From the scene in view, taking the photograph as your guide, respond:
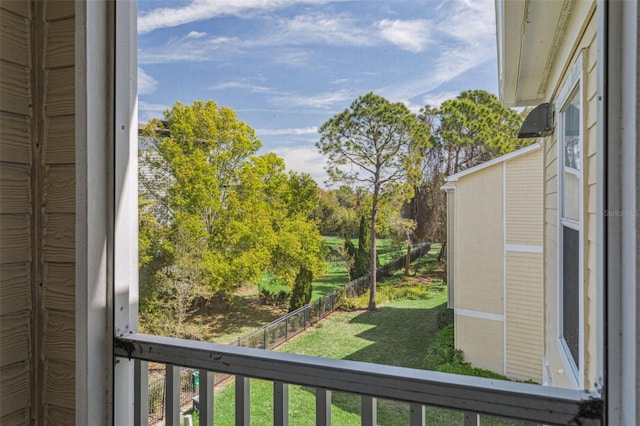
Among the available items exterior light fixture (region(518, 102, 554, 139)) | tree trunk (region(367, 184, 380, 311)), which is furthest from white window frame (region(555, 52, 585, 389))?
tree trunk (region(367, 184, 380, 311))

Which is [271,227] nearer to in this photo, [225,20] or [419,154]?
[419,154]

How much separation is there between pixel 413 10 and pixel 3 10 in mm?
1460

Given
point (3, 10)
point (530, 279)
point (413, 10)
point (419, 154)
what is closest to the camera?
point (3, 10)

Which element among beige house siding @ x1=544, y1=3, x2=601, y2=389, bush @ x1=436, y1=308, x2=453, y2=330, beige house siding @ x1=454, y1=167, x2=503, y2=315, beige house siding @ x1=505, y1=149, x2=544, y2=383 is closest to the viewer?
beige house siding @ x1=544, y1=3, x2=601, y2=389

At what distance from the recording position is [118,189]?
1.03 m

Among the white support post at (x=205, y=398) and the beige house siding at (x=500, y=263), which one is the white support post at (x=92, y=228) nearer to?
the white support post at (x=205, y=398)

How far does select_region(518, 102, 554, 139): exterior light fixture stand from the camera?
2.20 meters

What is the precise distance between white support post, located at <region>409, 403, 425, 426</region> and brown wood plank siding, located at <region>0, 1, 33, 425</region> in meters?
1.02

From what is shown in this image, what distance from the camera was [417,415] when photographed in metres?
0.77

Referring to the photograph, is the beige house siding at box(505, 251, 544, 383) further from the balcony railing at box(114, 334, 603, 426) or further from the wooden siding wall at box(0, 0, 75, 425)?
the wooden siding wall at box(0, 0, 75, 425)

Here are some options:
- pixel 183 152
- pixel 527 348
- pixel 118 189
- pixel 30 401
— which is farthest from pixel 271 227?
pixel 527 348

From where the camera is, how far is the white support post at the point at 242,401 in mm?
934

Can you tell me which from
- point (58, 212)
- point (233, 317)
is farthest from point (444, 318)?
point (58, 212)

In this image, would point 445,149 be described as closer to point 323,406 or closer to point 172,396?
point 323,406
